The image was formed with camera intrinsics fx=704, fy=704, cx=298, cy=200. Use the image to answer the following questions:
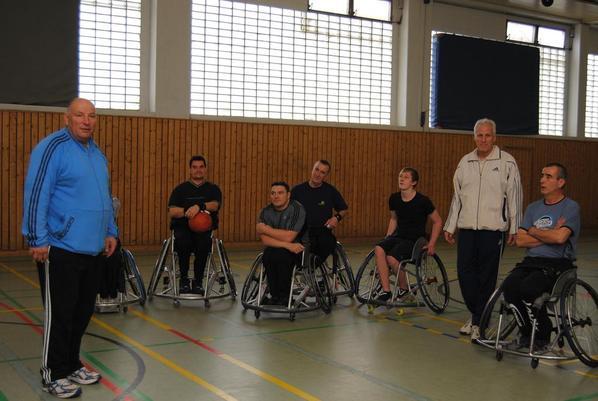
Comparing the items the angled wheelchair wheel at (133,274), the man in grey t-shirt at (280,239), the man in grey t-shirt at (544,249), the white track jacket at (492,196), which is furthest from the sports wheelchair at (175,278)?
the man in grey t-shirt at (544,249)

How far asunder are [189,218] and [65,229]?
2.46m

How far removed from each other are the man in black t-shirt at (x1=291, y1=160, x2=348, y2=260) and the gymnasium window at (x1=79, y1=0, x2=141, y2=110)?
4016 millimetres

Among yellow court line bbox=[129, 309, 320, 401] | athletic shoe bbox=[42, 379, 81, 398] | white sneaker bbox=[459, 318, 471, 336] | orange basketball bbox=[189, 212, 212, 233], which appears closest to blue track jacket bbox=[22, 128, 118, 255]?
athletic shoe bbox=[42, 379, 81, 398]

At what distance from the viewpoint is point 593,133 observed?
14.2 m

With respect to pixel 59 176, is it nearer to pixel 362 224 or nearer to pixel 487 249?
pixel 487 249

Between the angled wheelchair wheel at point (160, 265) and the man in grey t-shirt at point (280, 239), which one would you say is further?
the angled wheelchair wheel at point (160, 265)

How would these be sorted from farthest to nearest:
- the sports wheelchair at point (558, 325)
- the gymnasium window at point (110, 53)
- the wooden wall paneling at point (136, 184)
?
the wooden wall paneling at point (136, 184) → the gymnasium window at point (110, 53) → the sports wheelchair at point (558, 325)

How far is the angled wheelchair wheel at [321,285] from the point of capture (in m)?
5.50

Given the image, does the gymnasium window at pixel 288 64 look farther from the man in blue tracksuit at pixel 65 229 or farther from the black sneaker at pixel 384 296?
the man in blue tracksuit at pixel 65 229

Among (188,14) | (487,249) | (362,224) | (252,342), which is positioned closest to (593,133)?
(362,224)

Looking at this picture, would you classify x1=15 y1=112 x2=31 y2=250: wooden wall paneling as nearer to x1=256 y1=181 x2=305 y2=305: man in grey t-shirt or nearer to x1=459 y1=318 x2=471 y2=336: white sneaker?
x1=256 y1=181 x2=305 y2=305: man in grey t-shirt

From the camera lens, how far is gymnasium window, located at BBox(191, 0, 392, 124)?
9836 mm

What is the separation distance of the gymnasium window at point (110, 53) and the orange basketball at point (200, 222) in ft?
13.3

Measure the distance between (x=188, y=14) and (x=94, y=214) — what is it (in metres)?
6.59
